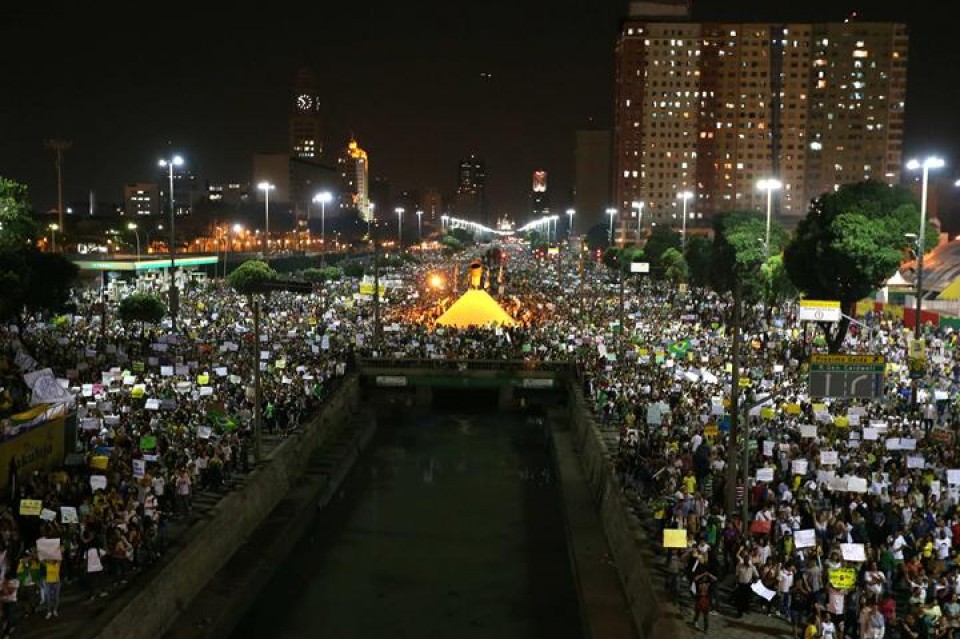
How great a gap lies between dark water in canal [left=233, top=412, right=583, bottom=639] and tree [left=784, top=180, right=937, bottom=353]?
14.8 meters

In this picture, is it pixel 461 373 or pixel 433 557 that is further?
pixel 461 373

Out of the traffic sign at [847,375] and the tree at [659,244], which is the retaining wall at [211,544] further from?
the tree at [659,244]

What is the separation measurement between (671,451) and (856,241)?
1895 centimetres

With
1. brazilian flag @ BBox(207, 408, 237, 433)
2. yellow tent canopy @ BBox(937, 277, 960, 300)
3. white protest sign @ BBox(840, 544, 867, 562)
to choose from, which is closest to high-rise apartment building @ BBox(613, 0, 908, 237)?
yellow tent canopy @ BBox(937, 277, 960, 300)

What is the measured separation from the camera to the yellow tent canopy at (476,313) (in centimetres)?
5531

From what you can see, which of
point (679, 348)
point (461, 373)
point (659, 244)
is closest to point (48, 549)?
point (679, 348)

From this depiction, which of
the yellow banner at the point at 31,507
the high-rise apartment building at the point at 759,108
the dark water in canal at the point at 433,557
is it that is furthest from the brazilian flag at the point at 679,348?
the high-rise apartment building at the point at 759,108

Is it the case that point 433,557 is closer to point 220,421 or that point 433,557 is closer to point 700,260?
point 220,421

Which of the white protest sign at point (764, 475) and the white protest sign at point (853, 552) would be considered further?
the white protest sign at point (764, 475)

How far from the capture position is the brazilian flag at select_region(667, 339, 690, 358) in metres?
40.7

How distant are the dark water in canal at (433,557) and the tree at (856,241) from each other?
14795mm

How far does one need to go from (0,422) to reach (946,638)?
20648mm

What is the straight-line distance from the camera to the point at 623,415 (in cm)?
3450

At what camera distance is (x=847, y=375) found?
938 inches
